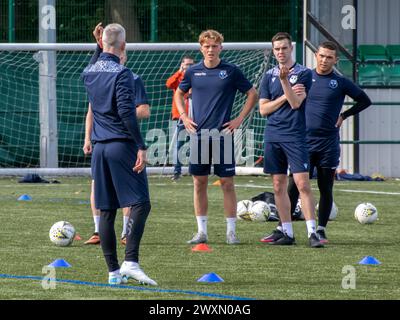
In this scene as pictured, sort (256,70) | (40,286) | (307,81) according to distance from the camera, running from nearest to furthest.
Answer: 1. (40,286)
2. (307,81)
3. (256,70)

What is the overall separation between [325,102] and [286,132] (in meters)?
0.89

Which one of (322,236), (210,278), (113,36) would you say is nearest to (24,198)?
(322,236)

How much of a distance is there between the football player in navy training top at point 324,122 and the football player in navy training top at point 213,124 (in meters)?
0.76

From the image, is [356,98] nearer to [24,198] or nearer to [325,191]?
[325,191]

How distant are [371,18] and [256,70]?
4010 millimetres

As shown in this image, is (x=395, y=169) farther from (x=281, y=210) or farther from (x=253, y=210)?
(x=281, y=210)

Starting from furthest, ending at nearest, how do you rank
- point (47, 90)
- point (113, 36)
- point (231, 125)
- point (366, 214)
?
point (47, 90)
point (366, 214)
point (231, 125)
point (113, 36)

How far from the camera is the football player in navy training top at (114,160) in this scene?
9.59 m

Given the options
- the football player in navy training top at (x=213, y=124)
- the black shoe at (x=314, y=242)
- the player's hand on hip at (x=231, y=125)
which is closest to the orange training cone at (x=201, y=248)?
the football player in navy training top at (x=213, y=124)

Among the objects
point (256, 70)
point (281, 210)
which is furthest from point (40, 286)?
point (256, 70)

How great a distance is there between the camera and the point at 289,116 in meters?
12.4

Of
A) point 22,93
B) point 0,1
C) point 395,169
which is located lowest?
point 395,169

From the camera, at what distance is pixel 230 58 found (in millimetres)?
23812
